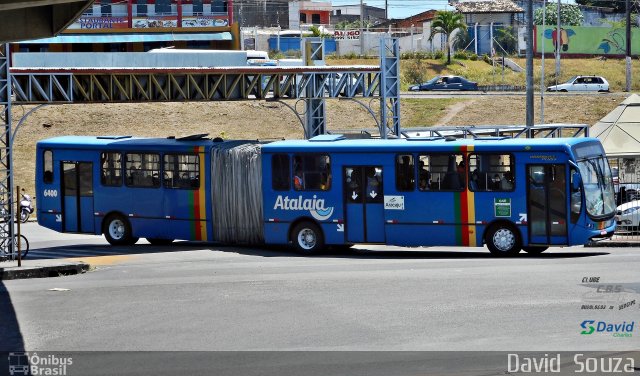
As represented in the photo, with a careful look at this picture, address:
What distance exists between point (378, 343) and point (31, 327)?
5.37m

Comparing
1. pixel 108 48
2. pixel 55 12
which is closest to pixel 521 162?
pixel 55 12

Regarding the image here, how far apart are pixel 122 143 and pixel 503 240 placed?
11077 millimetres

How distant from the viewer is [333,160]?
86.1 ft

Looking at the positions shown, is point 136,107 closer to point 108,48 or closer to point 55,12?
point 108,48

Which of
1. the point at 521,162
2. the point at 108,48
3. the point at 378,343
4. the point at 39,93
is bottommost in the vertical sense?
the point at 378,343

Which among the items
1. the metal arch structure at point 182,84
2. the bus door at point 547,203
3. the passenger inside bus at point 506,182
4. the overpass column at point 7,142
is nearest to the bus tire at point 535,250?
the bus door at point 547,203

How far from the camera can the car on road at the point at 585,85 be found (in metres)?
71.1

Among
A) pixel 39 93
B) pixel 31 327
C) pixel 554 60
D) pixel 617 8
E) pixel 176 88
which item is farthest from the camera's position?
pixel 617 8

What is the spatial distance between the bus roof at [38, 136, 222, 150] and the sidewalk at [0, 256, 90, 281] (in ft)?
19.0

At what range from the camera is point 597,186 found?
24.6 meters

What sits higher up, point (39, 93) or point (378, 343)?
point (39, 93)

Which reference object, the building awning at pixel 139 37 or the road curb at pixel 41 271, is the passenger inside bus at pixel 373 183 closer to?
the road curb at pixel 41 271

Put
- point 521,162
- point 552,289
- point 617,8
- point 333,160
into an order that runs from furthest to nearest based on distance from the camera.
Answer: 1. point 617,8
2. point 333,160
3. point 521,162
4. point 552,289

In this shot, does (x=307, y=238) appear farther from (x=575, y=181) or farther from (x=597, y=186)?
(x=597, y=186)
